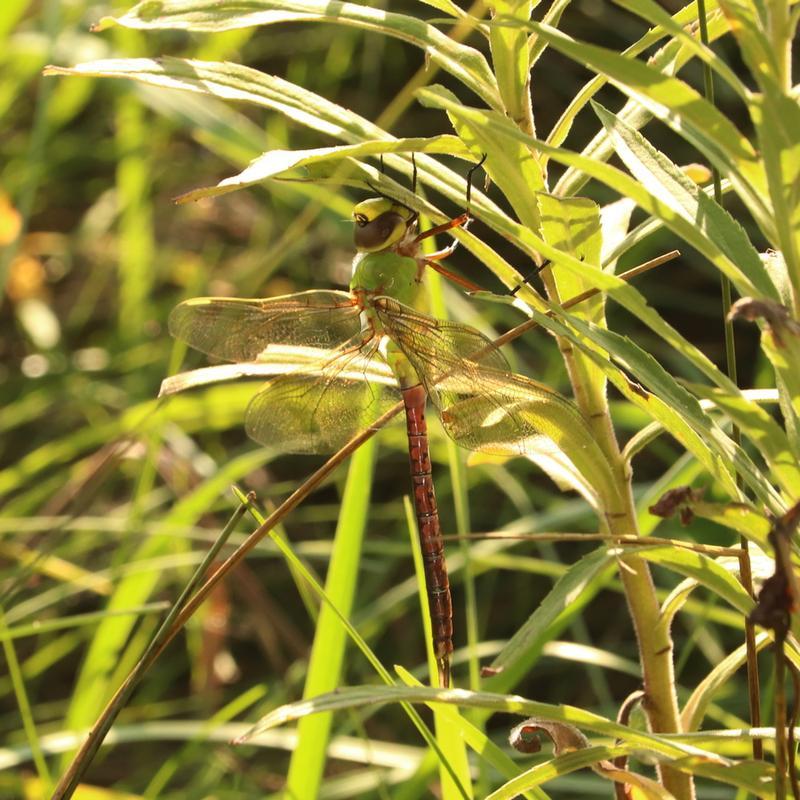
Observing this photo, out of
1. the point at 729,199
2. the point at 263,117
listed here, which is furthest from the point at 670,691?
the point at 263,117

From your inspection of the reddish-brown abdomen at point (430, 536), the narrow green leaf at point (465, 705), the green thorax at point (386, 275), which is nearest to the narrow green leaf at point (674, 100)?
the narrow green leaf at point (465, 705)

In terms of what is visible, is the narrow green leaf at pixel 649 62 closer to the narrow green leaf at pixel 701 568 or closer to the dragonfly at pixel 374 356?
the dragonfly at pixel 374 356

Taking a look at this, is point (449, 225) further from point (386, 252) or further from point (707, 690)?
point (707, 690)

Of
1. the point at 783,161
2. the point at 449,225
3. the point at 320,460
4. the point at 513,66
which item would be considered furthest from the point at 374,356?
the point at 320,460

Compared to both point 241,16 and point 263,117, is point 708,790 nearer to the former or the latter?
point 241,16

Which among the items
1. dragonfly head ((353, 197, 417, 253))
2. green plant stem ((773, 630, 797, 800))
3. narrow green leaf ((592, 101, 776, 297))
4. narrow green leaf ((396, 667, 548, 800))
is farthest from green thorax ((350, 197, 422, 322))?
green plant stem ((773, 630, 797, 800))

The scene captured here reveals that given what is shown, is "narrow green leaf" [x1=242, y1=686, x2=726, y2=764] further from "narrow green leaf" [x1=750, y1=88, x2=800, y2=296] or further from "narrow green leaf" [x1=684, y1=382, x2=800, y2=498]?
"narrow green leaf" [x1=750, y1=88, x2=800, y2=296]
